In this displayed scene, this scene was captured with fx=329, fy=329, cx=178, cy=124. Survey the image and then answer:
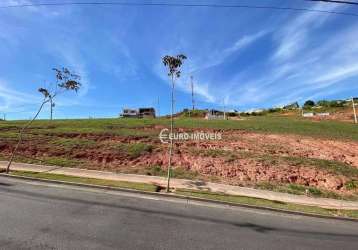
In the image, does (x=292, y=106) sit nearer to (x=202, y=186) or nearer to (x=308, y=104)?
(x=308, y=104)

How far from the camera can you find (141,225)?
30.6ft

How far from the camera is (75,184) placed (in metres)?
14.8

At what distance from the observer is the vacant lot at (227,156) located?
58.2 ft

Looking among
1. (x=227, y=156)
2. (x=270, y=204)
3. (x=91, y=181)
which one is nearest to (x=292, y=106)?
(x=227, y=156)

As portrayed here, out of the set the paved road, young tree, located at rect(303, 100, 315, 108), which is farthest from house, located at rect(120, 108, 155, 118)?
the paved road

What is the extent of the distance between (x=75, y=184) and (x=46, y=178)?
6.00 ft

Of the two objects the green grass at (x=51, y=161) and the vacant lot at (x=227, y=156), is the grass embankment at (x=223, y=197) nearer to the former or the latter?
the vacant lot at (x=227, y=156)

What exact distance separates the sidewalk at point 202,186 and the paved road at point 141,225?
2652mm

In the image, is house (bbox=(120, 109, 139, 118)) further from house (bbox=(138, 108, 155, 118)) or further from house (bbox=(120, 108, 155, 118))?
house (bbox=(138, 108, 155, 118))

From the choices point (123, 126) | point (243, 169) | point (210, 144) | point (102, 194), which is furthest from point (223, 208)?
point (123, 126)

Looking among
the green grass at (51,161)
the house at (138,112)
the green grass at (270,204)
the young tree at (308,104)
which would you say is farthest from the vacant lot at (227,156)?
the young tree at (308,104)

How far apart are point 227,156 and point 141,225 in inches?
464

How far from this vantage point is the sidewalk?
14.9m

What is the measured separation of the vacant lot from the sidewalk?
94cm
